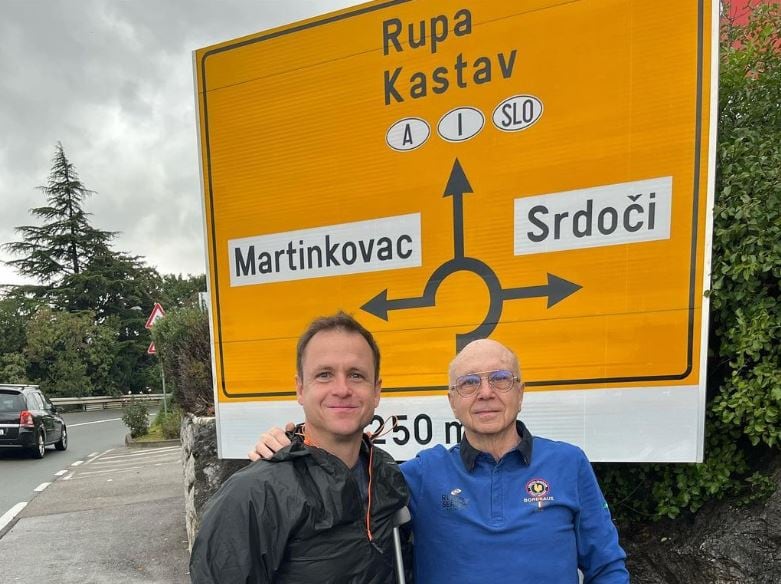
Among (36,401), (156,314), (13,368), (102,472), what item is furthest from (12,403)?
(13,368)

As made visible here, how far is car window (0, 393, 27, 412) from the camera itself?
994cm

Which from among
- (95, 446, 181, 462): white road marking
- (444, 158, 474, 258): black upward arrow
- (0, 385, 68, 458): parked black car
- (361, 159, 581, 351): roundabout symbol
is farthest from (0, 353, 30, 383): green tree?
(444, 158, 474, 258): black upward arrow

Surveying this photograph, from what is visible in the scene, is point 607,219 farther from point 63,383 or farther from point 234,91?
point 63,383

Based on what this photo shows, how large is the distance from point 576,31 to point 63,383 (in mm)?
29787

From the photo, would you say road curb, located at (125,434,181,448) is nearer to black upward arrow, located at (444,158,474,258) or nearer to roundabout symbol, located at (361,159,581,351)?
A: roundabout symbol, located at (361,159,581,351)

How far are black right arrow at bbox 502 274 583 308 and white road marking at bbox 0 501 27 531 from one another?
5992 mm

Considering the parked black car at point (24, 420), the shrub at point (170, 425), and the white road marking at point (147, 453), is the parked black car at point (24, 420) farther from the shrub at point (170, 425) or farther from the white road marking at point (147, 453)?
the shrub at point (170, 425)

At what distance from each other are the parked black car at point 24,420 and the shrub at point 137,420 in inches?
82.6

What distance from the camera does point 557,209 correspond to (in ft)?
9.09

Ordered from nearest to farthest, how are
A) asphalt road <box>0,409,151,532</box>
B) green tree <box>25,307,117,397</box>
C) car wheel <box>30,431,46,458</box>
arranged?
asphalt road <box>0,409,151,532</box> < car wheel <box>30,431,46,458</box> < green tree <box>25,307,117,397</box>

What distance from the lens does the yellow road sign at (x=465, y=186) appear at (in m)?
2.60

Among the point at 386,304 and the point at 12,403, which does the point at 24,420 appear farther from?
the point at 386,304

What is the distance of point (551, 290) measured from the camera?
279cm

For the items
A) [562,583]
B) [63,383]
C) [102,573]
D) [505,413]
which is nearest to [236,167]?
[505,413]
